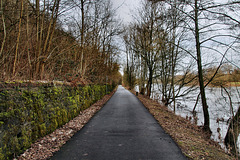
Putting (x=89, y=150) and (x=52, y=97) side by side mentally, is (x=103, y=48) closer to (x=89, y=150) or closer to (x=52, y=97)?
(x=52, y=97)

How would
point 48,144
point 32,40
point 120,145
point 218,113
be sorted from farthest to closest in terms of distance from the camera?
point 218,113 → point 32,40 → point 120,145 → point 48,144

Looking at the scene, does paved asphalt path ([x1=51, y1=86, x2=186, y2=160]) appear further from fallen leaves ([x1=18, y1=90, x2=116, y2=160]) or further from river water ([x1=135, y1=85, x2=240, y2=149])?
river water ([x1=135, y1=85, x2=240, y2=149])

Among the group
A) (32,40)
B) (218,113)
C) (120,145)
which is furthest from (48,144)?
(218,113)

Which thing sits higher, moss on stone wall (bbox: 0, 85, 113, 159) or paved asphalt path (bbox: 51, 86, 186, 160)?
moss on stone wall (bbox: 0, 85, 113, 159)

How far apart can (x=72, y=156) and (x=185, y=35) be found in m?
13.1

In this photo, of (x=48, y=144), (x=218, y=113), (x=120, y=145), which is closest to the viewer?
(x=48, y=144)

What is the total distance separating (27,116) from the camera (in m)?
3.85

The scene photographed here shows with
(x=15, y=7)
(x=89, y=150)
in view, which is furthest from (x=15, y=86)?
(x=15, y=7)

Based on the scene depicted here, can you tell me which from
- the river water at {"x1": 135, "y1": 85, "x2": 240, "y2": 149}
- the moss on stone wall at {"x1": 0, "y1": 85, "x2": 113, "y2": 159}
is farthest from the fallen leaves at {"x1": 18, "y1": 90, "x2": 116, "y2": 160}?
the river water at {"x1": 135, "y1": 85, "x2": 240, "y2": 149}

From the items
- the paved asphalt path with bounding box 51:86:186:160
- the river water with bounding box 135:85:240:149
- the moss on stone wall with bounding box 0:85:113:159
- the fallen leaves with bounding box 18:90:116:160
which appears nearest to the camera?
the moss on stone wall with bounding box 0:85:113:159

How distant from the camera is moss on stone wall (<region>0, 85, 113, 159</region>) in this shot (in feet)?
10.3

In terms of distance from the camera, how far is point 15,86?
11.7 feet

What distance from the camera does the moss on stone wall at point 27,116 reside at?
313 cm

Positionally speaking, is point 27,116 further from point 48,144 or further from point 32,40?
point 32,40
